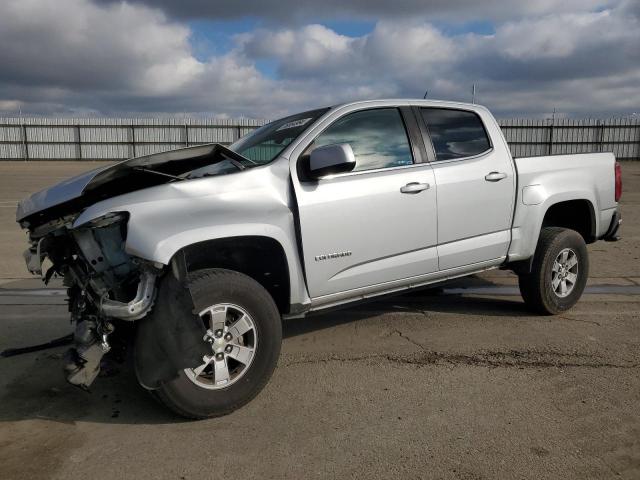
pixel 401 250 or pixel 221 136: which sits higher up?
pixel 221 136

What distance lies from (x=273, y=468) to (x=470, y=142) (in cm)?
321

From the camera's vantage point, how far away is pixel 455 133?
182 inches

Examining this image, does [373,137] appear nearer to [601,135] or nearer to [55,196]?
[55,196]

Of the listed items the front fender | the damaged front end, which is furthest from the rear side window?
the damaged front end

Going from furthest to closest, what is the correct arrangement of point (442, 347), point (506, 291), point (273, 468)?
point (506, 291) → point (442, 347) → point (273, 468)

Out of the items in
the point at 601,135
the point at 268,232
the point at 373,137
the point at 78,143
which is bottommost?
the point at 268,232

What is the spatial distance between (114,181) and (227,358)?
1.29 m

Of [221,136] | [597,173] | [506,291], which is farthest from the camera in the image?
[221,136]

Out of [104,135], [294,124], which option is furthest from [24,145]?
[294,124]

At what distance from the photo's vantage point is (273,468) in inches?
107

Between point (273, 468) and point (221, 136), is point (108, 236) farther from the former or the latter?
point (221, 136)

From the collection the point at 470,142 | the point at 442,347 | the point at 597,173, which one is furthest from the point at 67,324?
the point at 597,173

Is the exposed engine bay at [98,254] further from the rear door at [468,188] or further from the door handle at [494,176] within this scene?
the door handle at [494,176]

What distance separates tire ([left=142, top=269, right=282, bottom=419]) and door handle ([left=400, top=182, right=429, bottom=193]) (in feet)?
4.48
